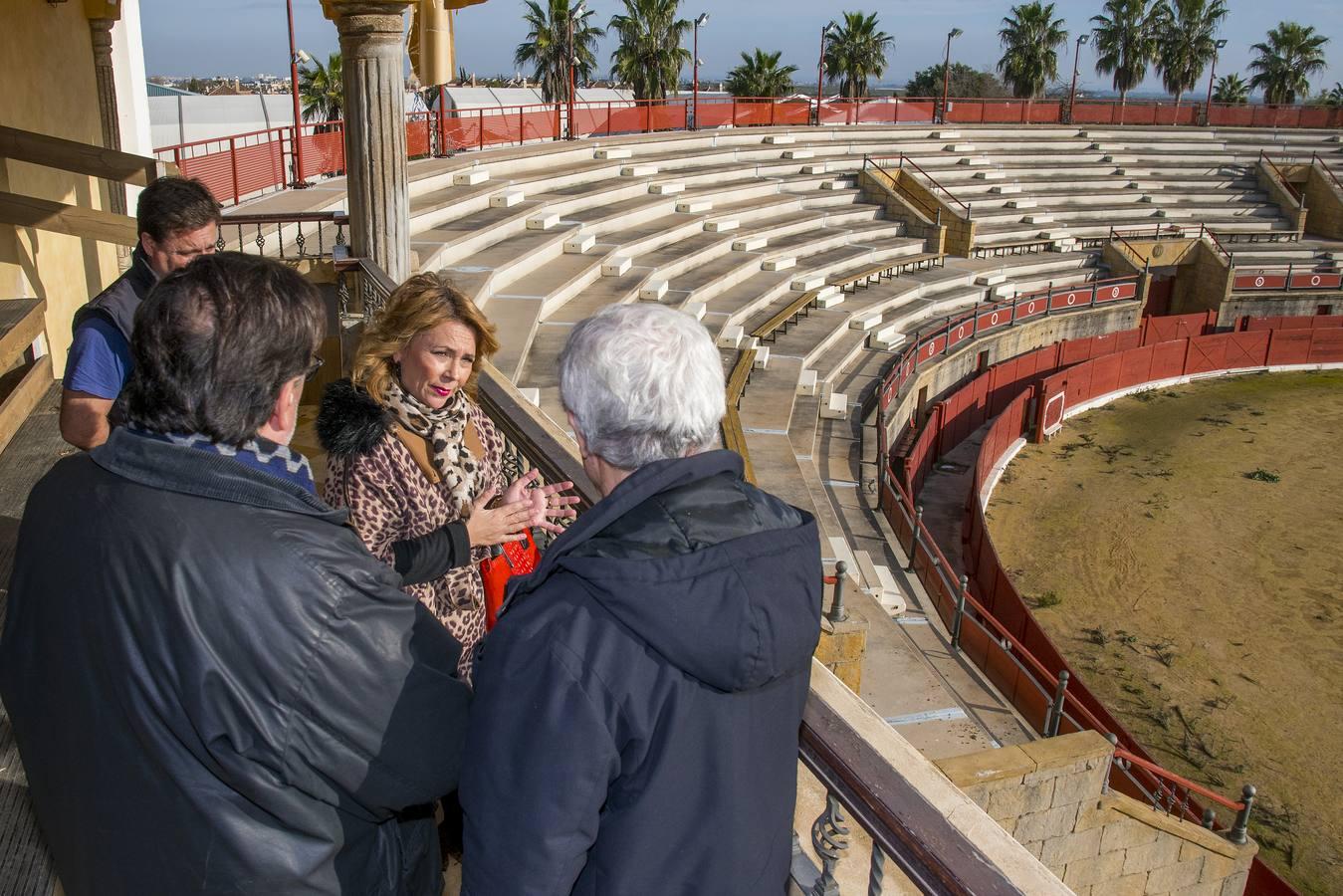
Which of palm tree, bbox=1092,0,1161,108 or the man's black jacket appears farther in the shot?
palm tree, bbox=1092,0,1161,108

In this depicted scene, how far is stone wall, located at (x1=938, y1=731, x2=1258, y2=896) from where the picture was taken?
562cm

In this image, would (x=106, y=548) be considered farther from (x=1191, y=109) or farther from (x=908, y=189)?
(x=1191, y=109)

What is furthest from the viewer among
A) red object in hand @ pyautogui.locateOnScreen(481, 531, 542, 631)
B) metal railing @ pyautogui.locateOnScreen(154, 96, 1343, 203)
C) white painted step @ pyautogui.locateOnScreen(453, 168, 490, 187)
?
white painted step @ pyautogui.locateOnScreen(453, 168, 490, 187)

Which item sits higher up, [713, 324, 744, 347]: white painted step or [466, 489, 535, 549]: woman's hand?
[466, 489, 535, 549]: woman's hand

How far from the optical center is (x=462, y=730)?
61.2 inches

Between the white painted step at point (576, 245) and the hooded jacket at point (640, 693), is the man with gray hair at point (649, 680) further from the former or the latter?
the white painted step at point (576, 245)

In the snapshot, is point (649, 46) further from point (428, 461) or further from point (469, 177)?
Result: point (428, 461)

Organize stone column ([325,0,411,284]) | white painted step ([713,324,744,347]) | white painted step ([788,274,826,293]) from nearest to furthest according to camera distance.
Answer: stone column ([325,0,411,284]) < white painted step ([713,324,744,347]) < white painted step ([788,274,826,293])

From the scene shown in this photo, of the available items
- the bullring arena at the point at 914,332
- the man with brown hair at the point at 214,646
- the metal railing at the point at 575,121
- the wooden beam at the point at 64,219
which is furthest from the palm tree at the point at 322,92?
the man with brown hair at the point at 214,646

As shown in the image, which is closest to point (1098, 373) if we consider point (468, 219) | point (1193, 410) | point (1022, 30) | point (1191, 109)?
point (1193, 410)

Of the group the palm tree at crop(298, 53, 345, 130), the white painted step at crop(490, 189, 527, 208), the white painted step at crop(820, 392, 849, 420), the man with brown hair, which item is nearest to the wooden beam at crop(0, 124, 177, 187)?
the man with brown hair

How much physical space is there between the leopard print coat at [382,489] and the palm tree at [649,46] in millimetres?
42732

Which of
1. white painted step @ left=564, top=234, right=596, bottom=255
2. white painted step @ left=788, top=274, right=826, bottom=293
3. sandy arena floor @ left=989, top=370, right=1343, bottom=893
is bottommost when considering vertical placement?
sandy arena floor @ left=989, top=370, right=1343, bottom=893

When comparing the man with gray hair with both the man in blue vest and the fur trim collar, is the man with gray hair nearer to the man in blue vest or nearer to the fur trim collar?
the fur trim collar
